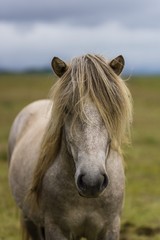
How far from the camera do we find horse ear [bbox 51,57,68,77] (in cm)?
433

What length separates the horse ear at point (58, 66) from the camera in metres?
A: 4.33

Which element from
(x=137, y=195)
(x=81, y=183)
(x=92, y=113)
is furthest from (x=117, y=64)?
(x=137, y=195)

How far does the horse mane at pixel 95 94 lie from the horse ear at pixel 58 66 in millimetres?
51

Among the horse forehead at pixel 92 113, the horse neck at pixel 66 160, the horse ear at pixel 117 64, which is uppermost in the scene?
the horse ear at pixel 117 64

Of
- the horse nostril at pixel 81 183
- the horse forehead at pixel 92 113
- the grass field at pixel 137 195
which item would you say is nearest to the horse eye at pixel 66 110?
the horse forehead at pixel 92 113

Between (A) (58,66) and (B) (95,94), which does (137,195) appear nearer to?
(A) (58,66)

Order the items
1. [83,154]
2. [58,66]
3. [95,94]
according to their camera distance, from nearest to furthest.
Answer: [83,154]
[95,94]
[58,66]

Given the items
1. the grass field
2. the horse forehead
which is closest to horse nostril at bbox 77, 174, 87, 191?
the horse forehead

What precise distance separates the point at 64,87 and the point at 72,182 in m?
0.79

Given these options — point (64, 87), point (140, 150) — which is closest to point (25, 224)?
point (64, 87)

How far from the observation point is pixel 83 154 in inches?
153

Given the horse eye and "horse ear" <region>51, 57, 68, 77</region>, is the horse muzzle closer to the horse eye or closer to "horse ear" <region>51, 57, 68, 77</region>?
the horse eye

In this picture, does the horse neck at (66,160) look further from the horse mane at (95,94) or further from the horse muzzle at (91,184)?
the horse muzzle at (91,184)

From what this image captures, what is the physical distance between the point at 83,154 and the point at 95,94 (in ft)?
1.72
